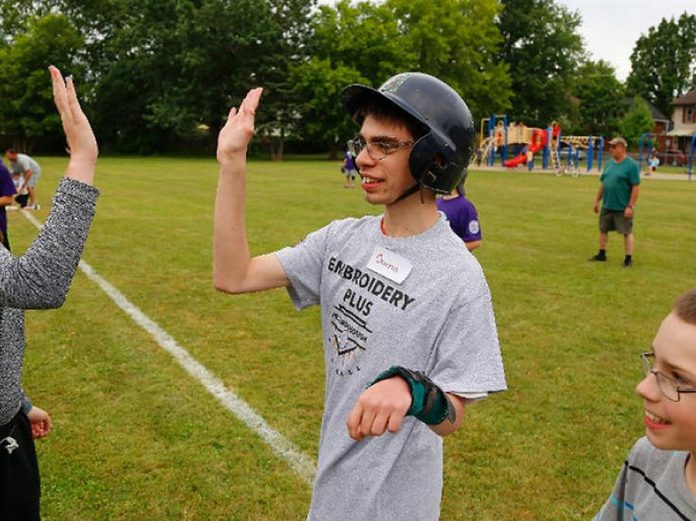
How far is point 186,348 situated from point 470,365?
5086 millimetres

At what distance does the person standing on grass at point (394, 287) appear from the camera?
204 centimetres

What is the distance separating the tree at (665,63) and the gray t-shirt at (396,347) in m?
105

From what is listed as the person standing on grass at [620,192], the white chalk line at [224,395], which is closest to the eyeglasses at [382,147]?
the white chalk line at [224,395]

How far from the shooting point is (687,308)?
1635mm

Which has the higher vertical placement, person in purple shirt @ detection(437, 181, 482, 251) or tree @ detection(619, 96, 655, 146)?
tree @ detection(619, 96, 655, 146)

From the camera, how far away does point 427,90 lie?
6.95 feet

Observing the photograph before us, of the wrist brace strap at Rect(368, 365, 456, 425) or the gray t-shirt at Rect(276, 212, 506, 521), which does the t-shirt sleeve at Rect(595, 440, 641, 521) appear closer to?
the gray t-shirt at Rect(276, 212, 506, 521)

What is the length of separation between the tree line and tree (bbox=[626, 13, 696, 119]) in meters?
41.9

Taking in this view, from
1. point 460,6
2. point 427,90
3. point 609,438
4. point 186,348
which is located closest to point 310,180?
point 186,348

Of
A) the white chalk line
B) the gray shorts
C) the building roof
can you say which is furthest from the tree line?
the white chalk line

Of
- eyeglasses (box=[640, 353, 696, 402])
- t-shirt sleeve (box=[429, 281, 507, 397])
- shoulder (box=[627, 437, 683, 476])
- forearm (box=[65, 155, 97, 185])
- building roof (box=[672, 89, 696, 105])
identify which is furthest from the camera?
building roof (box=[672, 89, 696, 105])

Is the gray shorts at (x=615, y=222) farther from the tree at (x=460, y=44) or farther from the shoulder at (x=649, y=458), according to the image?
the tree at (x=460, y=44)

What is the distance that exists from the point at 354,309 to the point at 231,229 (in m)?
0.49

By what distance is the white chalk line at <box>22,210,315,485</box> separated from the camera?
4.43 m
